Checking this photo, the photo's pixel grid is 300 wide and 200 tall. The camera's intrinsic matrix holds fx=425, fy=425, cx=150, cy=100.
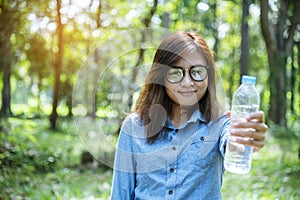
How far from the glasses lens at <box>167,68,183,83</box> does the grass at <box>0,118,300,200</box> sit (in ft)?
9.79

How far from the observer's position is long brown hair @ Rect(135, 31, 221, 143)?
1779 millimetres

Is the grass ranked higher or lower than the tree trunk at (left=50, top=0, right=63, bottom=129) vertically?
lower

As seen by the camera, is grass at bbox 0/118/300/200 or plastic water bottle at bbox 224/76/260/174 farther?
grass at bbox 0/118/300/200

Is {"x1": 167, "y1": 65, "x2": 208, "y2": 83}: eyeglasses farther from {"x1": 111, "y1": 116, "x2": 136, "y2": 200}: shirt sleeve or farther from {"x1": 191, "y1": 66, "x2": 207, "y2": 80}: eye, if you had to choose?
{"x1": 111, "y1": 116, "x2": 136, "y2": 200}: shirt sleeve

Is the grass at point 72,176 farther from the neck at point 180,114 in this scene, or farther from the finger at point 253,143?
the finger at point 253,143

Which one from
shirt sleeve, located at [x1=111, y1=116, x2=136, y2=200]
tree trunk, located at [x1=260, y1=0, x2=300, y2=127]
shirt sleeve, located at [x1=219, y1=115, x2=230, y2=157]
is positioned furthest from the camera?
tree trunk, located at [x1=260, y1=0, x2=300, y2=127]

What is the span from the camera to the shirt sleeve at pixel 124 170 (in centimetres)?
184

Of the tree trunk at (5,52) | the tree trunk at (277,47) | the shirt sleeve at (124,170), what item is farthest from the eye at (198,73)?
the tree trunk at (5,52)

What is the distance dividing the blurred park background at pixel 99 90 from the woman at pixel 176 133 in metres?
0.19

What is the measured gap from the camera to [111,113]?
2740 mm

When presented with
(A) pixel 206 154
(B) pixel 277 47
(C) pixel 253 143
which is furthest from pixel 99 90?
(B) pixel 277 47

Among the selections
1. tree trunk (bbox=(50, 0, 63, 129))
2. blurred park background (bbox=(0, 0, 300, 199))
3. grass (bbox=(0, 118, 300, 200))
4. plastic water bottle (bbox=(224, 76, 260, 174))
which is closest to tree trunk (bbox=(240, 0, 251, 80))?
blurred park background (bbox=(0, 0, 300, 199))

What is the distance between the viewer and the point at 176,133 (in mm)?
1854

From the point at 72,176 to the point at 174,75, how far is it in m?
4.35
